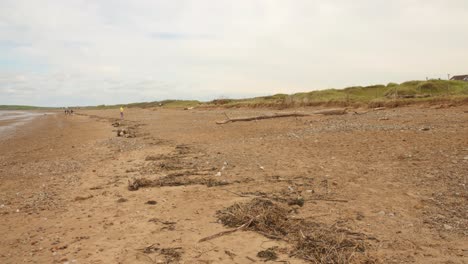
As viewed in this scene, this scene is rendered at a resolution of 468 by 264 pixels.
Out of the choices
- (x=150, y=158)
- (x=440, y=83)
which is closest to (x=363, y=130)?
(x=150, y=158)

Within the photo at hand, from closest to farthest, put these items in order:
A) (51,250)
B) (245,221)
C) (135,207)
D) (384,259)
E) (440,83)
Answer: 1. (384,259)
2. (51,250)
3. (245,221)
4. (135,207)
5. (440,83)

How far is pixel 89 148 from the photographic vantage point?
1502cm

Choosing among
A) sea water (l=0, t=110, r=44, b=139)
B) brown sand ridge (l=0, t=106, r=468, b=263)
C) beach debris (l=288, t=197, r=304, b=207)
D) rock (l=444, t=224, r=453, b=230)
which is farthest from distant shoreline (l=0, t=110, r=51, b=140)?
rock (l=444, t=224, r=453, b=230)

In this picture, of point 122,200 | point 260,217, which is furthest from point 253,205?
point 122,200

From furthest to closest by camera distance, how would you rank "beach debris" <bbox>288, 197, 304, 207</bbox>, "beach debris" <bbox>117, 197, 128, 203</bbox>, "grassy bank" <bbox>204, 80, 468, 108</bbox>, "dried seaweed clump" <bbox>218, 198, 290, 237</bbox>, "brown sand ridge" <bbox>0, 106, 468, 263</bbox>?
"grassy bank" <bbox>204, 80, 468, 108</bbox>
"beach debris" <bbox>117, 197, 128, 203</bbox>
"beach debris" <bbox>288, 197, 304, 207</bbox>
"dried seaweed clump" <bbox>218, 198, 290, 237</bbox>
"brown sand ridge" <bbox>0, 106, 468, 263</bbox>

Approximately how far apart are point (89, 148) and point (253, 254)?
12417 millimetres

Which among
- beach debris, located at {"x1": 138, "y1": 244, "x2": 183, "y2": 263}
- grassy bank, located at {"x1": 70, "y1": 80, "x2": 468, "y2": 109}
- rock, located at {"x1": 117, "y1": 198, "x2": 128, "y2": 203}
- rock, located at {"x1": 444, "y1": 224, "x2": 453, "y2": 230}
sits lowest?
beach debris, located at {"x1": 138, "y1": 244, "x2": 183, "y2": 263}

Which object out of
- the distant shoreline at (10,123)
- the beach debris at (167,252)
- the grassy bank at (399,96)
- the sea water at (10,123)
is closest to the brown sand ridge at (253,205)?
the beach debris at (167,252)

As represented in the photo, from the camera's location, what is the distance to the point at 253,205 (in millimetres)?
5984

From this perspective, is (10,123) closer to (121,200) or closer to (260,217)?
(121,200)

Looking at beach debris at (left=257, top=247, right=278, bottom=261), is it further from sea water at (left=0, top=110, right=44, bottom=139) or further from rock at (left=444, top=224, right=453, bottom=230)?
sea water at (left=0, top=110, right=44, bottom=139)

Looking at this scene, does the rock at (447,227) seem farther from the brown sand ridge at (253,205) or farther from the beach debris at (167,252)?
the beach debris at (167,252)

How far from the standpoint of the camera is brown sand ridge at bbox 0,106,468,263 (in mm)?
4527

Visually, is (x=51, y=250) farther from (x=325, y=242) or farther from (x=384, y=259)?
(x=384, y=259)
